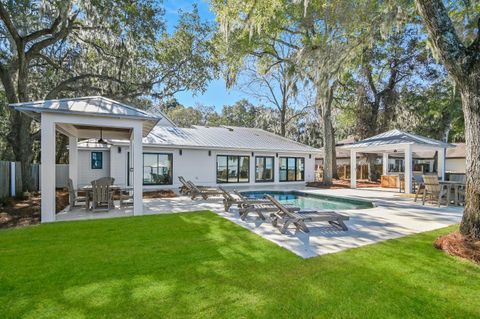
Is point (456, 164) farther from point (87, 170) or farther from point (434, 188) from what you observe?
point (87, 170)

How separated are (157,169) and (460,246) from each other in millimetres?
13675

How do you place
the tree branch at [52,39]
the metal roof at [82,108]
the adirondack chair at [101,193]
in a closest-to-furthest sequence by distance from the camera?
the metal roof at [82,108], the adirondack chair at [101,193], the tree branch at [52,39]

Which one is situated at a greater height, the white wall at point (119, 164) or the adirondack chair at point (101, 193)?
the white wall at point (119, 164)

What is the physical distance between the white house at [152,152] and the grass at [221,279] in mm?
3244

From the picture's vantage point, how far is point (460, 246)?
485cm

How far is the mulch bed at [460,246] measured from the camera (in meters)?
4.60

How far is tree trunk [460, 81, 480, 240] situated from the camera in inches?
194

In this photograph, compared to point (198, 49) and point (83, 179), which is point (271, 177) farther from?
point (83, 179)

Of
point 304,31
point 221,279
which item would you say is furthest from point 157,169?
point 221,279

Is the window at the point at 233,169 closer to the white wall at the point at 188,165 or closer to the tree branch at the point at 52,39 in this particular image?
the white wall at the point at 188,165

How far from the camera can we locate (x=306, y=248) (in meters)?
5.13

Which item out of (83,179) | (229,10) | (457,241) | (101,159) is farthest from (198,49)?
(457,241)

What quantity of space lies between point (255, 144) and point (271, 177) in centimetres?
259

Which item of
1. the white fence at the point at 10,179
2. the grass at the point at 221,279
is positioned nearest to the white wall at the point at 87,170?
the white fence at the point at 10,179
